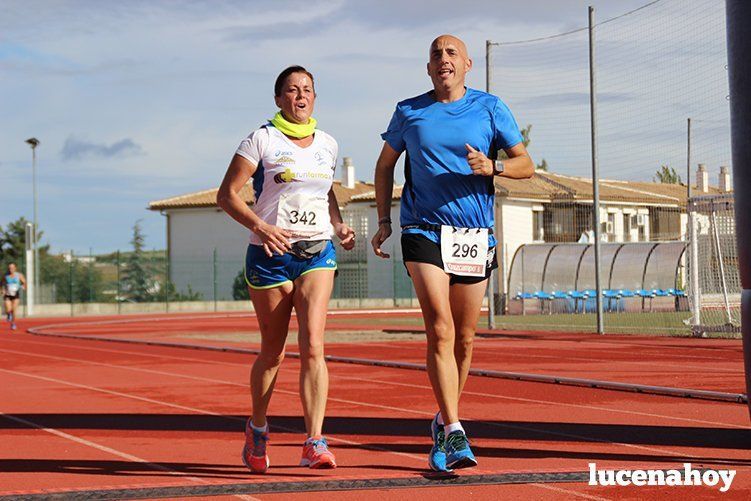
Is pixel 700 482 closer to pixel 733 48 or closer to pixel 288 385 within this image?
pixel 733 48

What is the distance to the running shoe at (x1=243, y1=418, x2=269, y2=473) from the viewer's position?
22.9 ft

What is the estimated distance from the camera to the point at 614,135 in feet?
86.4

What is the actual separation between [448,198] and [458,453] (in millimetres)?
1385

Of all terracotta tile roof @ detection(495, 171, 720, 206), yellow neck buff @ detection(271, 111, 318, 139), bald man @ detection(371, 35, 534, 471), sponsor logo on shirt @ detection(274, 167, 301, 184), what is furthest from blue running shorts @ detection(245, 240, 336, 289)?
terracotta tile roof @ detection(495, 171, 720, 206)

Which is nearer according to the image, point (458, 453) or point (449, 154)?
point (458, 453)

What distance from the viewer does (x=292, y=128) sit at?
282 inches

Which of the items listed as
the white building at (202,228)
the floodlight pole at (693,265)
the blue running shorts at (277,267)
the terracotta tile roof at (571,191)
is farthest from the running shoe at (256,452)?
the white building at (202,228)

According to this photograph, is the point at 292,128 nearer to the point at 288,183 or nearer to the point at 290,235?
the point at 288,183

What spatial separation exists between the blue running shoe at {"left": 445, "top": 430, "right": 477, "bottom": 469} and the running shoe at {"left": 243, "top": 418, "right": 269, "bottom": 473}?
1.04 meters

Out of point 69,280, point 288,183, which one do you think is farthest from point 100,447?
point 69,280

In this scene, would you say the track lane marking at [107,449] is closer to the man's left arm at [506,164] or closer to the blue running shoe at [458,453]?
the blue running shoe at [458,453]

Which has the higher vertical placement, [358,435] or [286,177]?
[286,177]

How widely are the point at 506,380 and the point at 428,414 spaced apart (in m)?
3.50

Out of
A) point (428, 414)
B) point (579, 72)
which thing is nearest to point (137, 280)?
point (579, 72)
